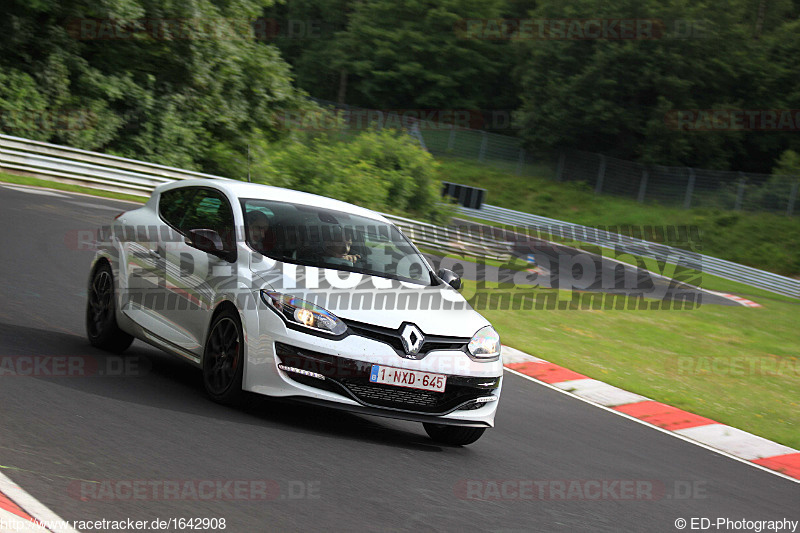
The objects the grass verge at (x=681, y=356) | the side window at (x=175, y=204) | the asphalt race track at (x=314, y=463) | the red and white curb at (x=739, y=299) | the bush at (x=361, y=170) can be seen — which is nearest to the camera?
the asphalt race track at (x=314, y=463)

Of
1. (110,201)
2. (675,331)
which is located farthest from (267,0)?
(675,331)

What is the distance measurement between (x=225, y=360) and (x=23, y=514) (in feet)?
8.31

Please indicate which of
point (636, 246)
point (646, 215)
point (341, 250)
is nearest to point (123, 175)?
point (341, 250)

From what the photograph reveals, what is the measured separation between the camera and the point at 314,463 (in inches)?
225

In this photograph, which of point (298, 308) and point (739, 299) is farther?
point (739, 299)

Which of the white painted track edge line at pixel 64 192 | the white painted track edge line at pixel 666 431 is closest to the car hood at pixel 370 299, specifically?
the white painted track edge line at pixel 666 431

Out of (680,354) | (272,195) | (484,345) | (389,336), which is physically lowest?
(680,354)

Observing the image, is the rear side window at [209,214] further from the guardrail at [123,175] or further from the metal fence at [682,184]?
the metal fence at [682,184]

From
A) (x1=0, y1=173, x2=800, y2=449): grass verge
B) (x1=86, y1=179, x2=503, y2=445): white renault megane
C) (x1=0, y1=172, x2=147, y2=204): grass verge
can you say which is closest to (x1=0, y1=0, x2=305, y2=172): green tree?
(x1=0, y1=172, x2=147, y2=204): grass verge

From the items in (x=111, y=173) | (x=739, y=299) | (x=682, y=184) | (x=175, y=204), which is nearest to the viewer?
(x=175, y=204)

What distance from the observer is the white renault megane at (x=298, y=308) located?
6227 millimetres

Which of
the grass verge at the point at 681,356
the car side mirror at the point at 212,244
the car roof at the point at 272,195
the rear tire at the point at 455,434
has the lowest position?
the grass verge at the point at 681,356

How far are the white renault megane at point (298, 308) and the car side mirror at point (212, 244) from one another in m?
0.01

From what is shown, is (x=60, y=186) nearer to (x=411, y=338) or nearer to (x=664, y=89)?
(x=411, y=338)
